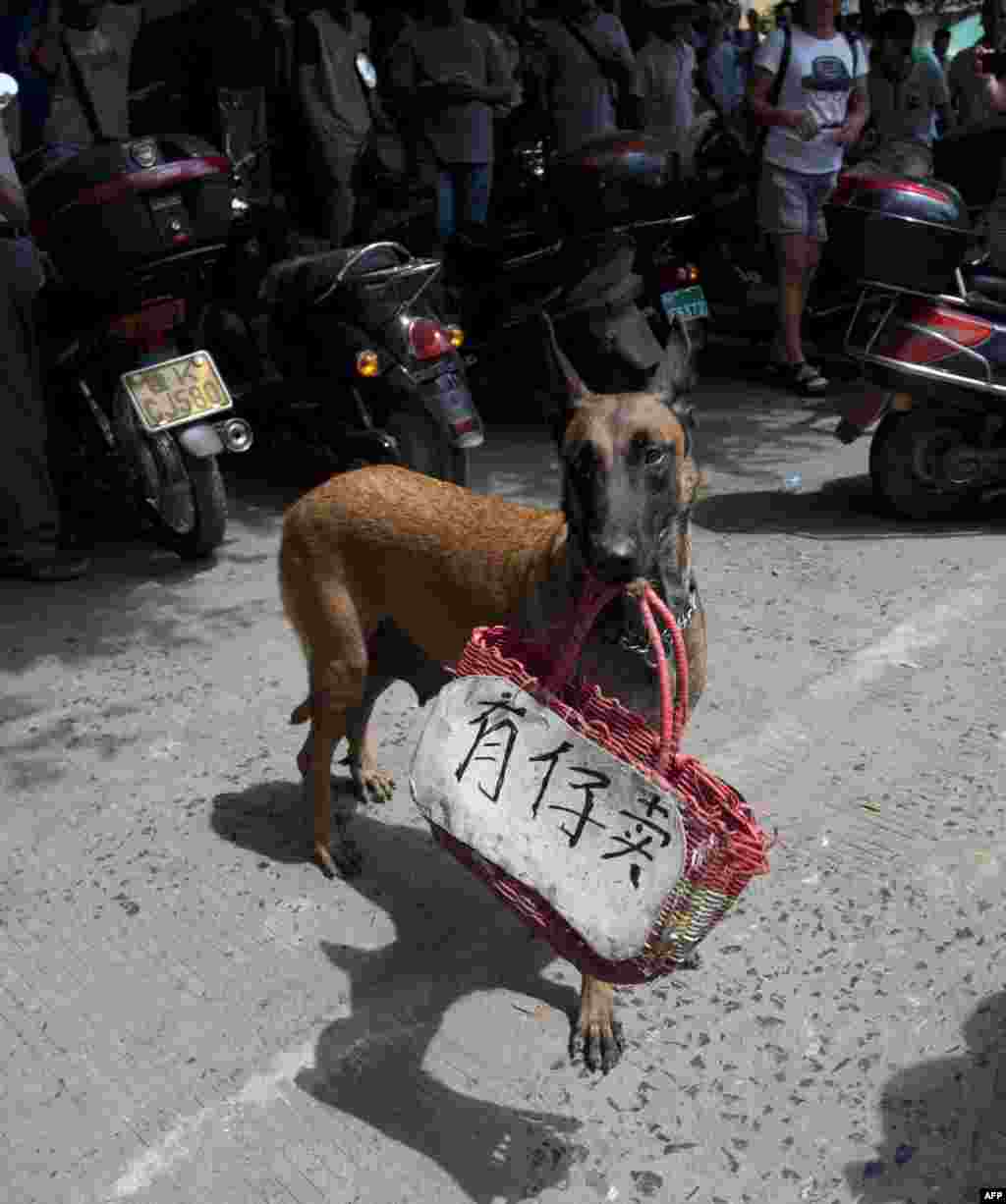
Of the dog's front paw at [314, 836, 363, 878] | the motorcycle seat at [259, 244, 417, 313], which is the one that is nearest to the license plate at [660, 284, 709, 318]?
the motorcycle seat at [259, 244, 417, 313]

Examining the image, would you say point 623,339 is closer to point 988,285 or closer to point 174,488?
point 988,285

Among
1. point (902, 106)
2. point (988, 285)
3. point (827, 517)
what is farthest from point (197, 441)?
point (902, 106)

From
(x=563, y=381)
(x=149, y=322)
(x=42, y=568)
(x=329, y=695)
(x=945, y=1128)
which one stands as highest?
(x=563, y=381)

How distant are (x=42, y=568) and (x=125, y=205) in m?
1.72

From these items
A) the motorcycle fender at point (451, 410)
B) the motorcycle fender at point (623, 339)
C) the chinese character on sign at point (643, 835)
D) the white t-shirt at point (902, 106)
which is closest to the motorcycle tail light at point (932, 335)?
the motorcycle fender at point (623, 339)

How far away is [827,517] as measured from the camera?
6.15m

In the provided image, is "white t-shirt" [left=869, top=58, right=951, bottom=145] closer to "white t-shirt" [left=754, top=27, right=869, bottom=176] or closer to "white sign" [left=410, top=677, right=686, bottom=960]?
"white t-shirt" [left=754, top=27, right=869, bottom=176]

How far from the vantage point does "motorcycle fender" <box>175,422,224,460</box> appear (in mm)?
5230

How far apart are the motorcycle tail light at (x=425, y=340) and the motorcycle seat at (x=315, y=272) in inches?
13.0

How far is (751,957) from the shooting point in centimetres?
307

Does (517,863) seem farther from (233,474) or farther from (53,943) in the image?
(233,474)

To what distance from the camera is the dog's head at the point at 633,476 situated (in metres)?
2.28

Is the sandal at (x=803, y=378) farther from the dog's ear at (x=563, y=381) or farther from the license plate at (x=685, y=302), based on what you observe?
the dog's ear at (x=563, y=381)

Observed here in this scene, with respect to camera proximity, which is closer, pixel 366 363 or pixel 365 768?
pixel 365 768
